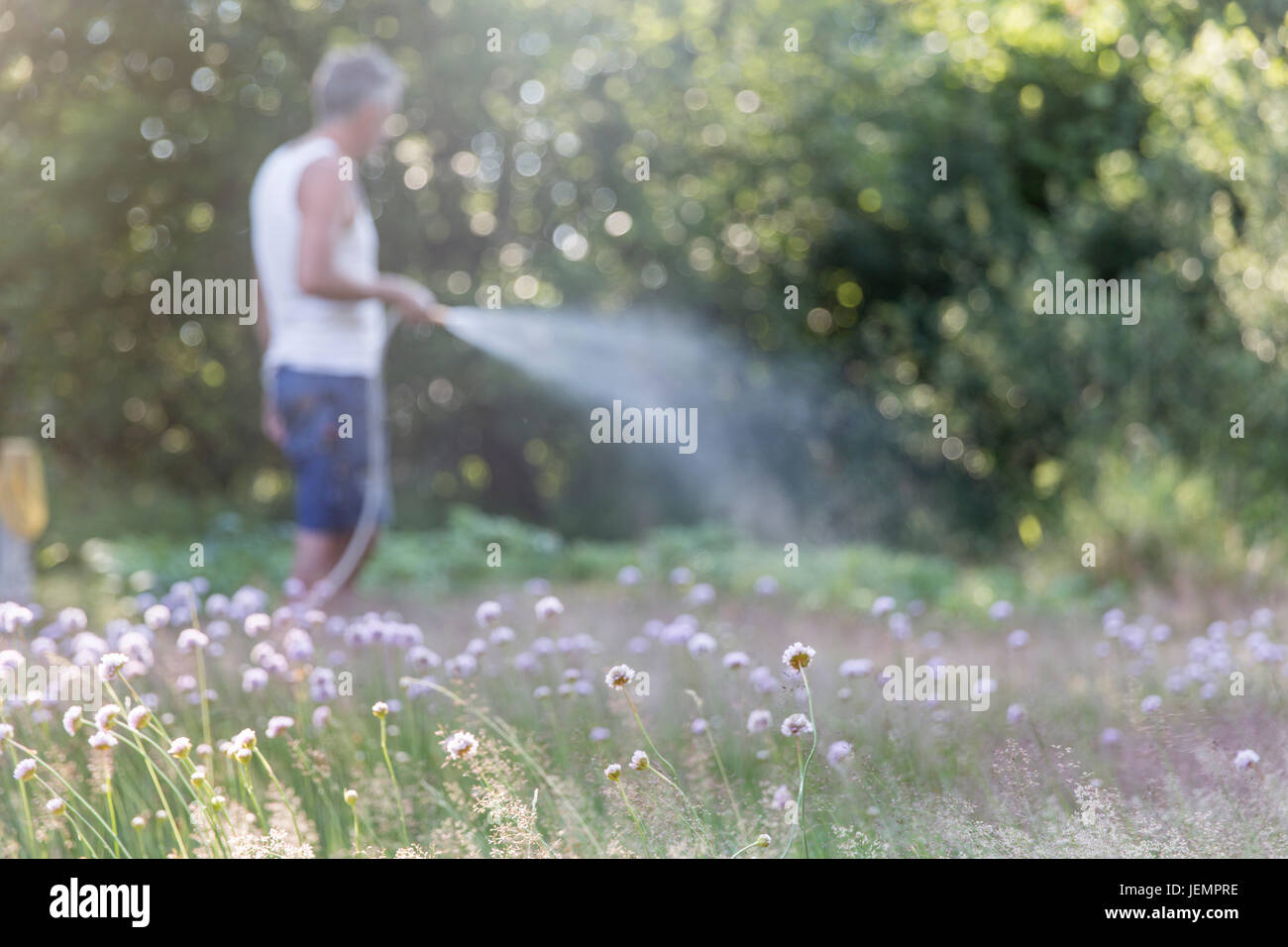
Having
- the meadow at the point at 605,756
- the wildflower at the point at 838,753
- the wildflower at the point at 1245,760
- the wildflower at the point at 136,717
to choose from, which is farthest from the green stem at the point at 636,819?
the wildflower at the point at 1245,760

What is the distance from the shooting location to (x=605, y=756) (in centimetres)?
240

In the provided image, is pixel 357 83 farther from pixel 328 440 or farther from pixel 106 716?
pixel 106 716

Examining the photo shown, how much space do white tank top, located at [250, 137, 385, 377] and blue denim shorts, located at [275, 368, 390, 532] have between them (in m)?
0.06

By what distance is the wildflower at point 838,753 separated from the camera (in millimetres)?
2307

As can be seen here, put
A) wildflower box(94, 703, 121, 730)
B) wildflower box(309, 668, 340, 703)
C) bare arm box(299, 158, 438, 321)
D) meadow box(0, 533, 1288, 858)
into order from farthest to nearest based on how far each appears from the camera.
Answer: bare arm box(299, 158, 438, 321)
wildflower box(309, 668, 340, 703)
meadow box(0, 533, 1288, 858)
wildflower box(94, 703, 121, 730)

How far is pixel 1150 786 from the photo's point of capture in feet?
7.93

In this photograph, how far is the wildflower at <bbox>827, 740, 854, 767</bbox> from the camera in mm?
2307

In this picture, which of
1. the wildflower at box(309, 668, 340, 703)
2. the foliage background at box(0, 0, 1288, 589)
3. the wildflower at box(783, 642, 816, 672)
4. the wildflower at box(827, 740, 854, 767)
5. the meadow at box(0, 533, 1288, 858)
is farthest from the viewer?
the foliage background at box(0, 0, 1288, 589)

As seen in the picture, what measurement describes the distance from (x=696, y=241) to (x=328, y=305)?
622 cm

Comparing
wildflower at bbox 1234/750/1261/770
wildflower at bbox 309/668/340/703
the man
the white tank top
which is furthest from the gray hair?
wildflower at bbox 1234/750/1261/770

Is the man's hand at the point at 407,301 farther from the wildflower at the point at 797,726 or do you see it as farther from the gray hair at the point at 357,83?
the wildflower at the point at 797,726

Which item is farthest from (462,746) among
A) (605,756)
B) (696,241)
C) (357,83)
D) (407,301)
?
(696,241)

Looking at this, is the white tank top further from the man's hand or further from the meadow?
the meadow
